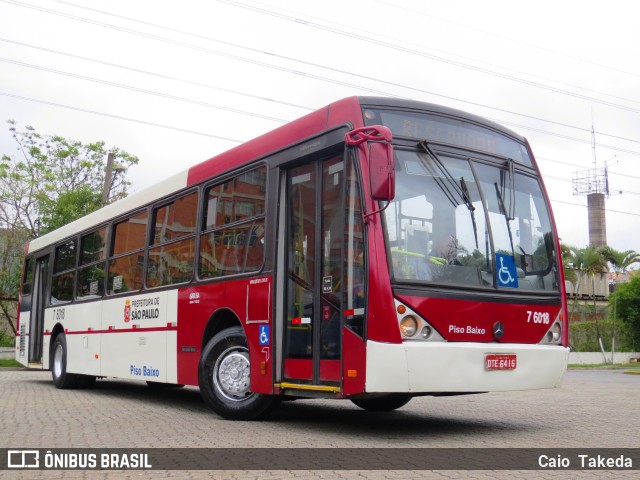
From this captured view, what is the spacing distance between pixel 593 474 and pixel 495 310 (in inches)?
86.4

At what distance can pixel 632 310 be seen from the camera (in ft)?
126

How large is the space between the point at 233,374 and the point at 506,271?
11.2ft

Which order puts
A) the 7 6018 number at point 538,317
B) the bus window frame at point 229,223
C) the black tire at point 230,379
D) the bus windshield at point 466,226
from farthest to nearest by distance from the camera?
the black tire at point 230,379 → the bus window frame at point 229,223 → the 7 6018 number at point 538,317 → the bus windshield at point 466,226

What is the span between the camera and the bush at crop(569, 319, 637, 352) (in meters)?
38.9

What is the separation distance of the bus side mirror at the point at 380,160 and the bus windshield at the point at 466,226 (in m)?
0.39

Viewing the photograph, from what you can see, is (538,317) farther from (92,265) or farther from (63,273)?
(63,273)

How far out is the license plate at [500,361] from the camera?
761 cm

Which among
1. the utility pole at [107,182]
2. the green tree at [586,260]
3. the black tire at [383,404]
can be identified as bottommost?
the black tire at [383,404]

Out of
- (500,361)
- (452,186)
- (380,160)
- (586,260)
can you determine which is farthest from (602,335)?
(380,160)

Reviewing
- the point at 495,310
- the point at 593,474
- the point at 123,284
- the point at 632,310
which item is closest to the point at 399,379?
the point at 495,310

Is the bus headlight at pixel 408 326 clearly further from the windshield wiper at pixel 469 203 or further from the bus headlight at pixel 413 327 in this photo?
the windshield wiper at pixel 469 203

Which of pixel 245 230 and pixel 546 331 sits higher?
pixel 245 230

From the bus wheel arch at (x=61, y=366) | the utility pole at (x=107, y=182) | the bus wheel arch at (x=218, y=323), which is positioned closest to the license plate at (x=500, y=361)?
the bus wheel arch at (x=218, y=323)

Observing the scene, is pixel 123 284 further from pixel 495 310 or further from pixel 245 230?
pixel 495 310
